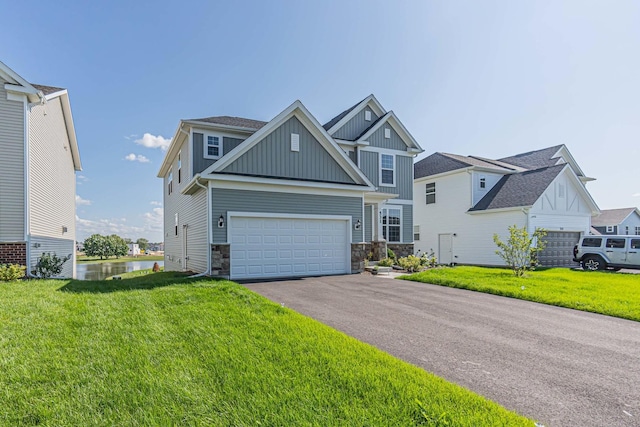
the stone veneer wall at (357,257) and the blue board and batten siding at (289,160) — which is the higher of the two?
the blue board and batten siding at (289,160)

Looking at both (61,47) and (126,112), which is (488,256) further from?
(61,47)

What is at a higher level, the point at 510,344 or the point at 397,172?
the point at 397,172

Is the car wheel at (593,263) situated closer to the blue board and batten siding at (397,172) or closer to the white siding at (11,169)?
the blue board and batten siding at (397,172)

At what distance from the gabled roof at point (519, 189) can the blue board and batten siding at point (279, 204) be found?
34.9 feet

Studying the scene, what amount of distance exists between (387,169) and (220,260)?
1114 cm

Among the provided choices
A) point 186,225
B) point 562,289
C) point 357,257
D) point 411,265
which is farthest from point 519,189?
point 186,225

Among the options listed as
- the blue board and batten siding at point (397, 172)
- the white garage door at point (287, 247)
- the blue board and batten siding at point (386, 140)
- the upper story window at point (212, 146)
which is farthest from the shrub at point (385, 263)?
the upper story window at point (212, 146)

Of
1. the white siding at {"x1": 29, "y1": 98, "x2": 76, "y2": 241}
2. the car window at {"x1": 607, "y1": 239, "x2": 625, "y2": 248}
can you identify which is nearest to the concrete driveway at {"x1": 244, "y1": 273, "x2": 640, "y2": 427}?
the white siding at {"x1": 29, "y1": 98, "x2": 76, "y2": 241}

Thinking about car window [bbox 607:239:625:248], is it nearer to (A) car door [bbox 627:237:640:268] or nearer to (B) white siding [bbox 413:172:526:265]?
(A) car door [bbox 627:237:640:268]

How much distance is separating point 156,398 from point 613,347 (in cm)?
627

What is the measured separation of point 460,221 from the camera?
21812 millimetres

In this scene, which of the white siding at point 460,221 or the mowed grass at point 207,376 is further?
the white siding at point 460,221

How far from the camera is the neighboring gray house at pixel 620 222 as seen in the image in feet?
109

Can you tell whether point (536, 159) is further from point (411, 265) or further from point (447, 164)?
point (411, 265)
